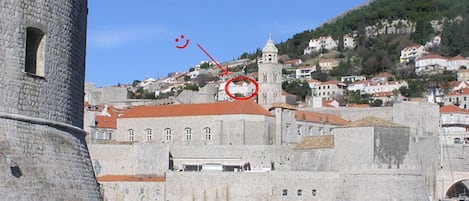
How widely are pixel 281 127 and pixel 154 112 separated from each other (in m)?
7.70

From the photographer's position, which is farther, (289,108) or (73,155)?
(289,108)

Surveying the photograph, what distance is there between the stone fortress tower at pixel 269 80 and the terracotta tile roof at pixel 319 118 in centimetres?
510

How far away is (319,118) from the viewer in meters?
57.3

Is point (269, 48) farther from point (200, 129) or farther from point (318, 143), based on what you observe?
point (318, 143)

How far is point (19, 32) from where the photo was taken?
11297 mm

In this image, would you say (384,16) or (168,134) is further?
(384,16)

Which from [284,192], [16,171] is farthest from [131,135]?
[16,171]

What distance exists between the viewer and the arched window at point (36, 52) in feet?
38.6

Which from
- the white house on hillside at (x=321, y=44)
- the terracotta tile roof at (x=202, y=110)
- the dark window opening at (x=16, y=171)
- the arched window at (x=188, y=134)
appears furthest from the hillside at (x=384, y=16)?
the dark window opening at (x=16, y=171)

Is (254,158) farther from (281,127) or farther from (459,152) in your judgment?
(459,152)

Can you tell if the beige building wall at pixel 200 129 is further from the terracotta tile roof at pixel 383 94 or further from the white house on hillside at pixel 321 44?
the white house on hillside at pixel 321 44

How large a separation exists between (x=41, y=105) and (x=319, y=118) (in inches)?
1826

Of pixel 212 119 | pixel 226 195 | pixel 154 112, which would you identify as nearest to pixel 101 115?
pixel 154 112

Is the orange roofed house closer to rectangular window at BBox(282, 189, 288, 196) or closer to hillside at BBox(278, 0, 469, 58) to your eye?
rectangular window at BBox(282, 189, 288, 196)
